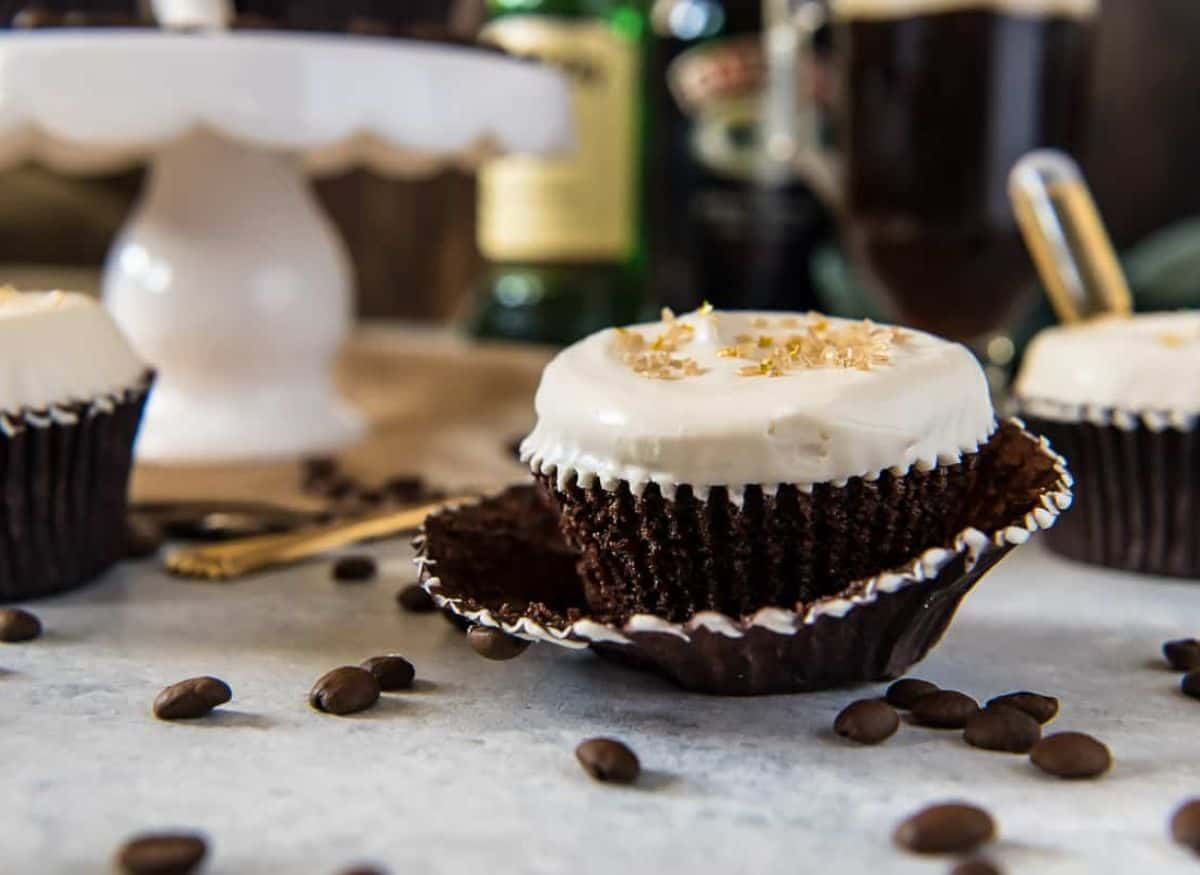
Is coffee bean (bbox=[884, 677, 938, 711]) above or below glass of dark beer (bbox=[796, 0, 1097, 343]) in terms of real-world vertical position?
below

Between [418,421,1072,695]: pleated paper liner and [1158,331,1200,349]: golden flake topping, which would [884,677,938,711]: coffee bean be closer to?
[418,421,1072,695]: pleated paper liner

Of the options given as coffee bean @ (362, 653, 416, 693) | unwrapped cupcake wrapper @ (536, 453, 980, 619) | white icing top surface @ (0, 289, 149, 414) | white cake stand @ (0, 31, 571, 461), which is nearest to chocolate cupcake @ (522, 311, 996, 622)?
unwrapped cupcake wrapper @ (536, 453, 980, 619)

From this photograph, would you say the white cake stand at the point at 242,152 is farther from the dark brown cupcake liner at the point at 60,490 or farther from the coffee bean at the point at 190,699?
the coffee bean at the point at 190,699

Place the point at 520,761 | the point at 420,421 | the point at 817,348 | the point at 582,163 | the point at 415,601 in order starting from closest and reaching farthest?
the point at 520,761 → the point at 817,348 → the point at 415,601 → the point at 420,421 → the point at 582,163

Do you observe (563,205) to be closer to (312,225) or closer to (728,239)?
(728,239)

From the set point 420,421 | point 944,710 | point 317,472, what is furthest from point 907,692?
point 420,421

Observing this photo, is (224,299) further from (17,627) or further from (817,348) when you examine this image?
(817,348)
